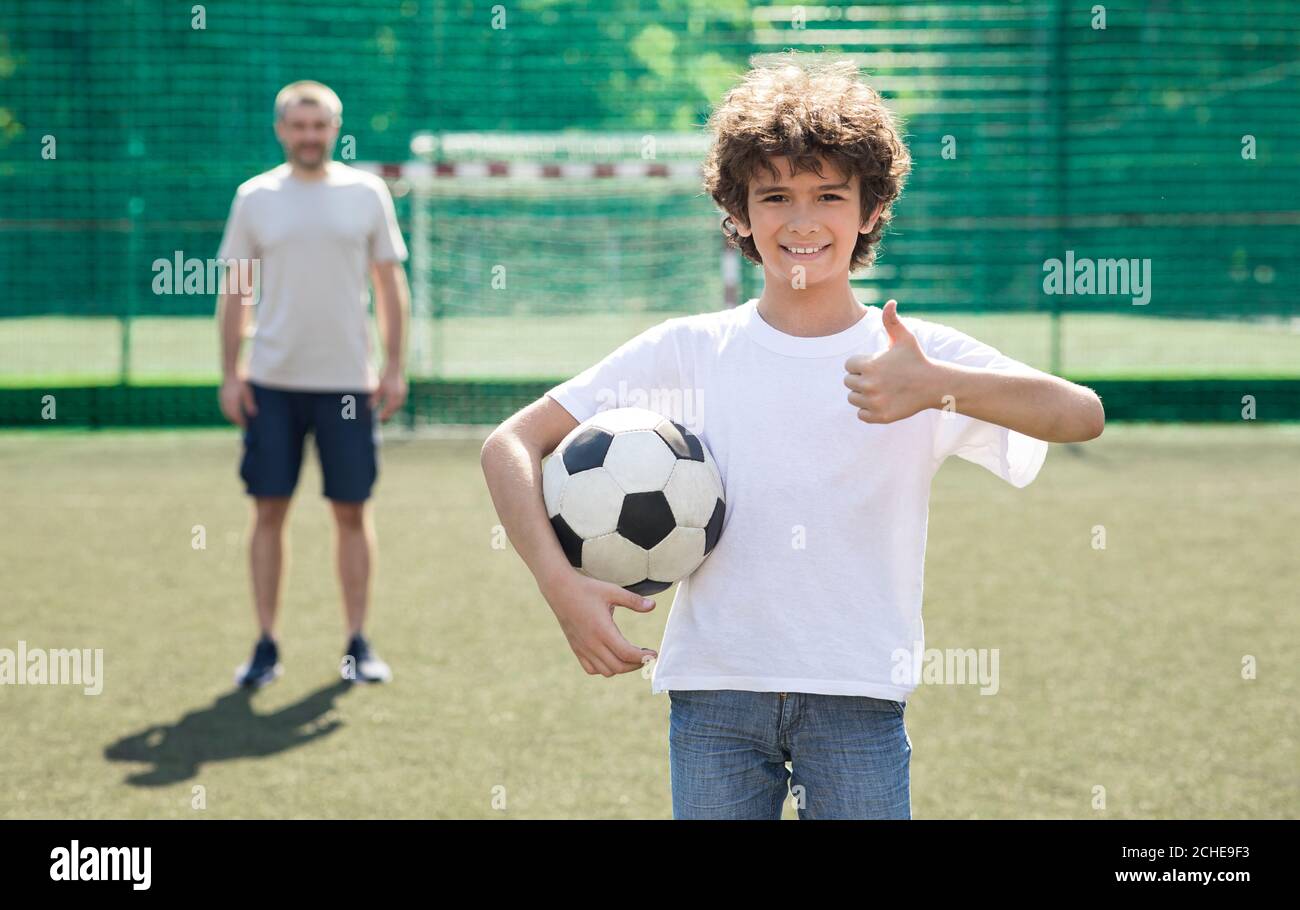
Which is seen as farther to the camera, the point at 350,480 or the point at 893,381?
the point at 350,480

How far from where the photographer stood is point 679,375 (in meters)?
2.24

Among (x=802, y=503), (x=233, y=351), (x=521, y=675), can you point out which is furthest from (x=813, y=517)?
(x=233, y=351)

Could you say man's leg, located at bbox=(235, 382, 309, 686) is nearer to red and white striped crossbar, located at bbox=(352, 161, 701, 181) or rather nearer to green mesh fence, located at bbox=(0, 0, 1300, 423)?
red and white striped crossbar, located at bbox=(352, 161, 701, 181)

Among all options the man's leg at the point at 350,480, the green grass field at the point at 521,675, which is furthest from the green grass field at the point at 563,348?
the man's leg at the point at 350,480

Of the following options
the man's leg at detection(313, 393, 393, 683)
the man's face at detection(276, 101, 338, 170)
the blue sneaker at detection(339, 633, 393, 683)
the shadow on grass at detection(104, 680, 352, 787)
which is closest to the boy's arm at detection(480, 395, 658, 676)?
the shadow on grass at detection(104, 680, 352, 787)

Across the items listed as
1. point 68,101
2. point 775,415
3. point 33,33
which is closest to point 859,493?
point 775,415

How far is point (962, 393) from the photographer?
6.45 ft

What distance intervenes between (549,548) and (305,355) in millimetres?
3054

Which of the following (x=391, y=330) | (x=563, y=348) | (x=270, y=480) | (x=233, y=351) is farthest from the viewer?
(x=563, y=348)

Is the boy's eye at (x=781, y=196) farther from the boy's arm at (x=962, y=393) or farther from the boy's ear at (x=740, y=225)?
the boy's arm at (x=962, y=393)

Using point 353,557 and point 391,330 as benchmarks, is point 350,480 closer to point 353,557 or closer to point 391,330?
point 353,557

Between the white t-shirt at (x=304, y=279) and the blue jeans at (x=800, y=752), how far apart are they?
120 inches

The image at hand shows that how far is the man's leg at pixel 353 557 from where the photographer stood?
4770 mm
